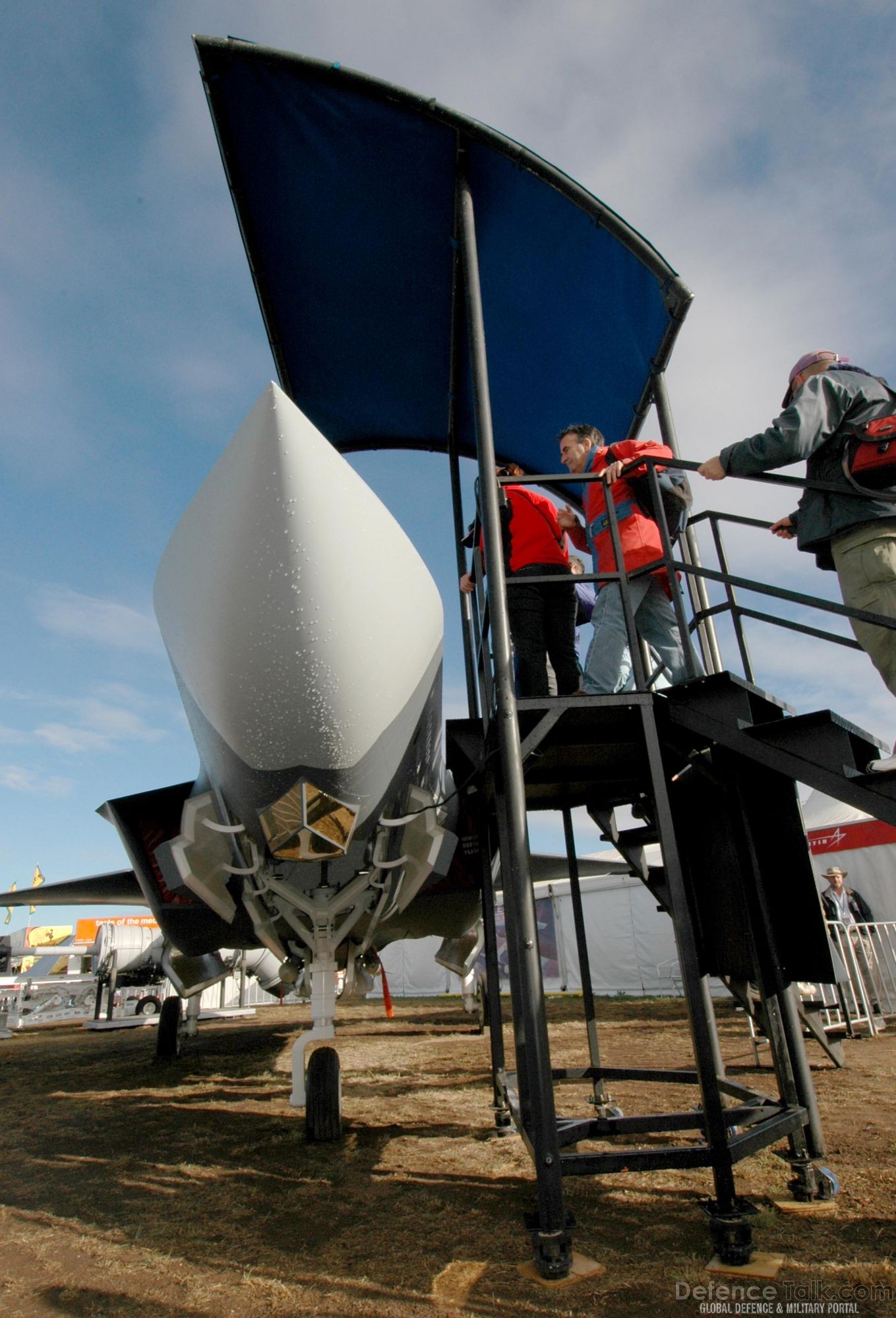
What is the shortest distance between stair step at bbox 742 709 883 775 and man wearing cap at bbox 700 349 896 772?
12 cm

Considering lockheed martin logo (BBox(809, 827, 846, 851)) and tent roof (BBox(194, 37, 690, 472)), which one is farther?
lockheed martin logo (BBox(809, 827, 846, 851))

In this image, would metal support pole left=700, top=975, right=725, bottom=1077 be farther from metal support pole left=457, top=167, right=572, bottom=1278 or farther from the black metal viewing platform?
metal support pole left=457, top=167, right=572, bottom=1278

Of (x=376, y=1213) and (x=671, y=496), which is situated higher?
(x=671, y=496)

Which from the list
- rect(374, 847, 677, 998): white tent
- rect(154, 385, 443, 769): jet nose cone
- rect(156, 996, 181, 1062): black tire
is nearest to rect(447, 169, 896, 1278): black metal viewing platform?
rect(154, 385, 443, 769): jet nose cone

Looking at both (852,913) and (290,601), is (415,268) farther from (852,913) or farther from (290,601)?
(852,913)

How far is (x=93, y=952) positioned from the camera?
1748 centimetres

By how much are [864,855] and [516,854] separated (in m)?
10.9

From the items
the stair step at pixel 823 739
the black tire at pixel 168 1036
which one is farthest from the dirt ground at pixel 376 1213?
the black tire at pixel 168 1036

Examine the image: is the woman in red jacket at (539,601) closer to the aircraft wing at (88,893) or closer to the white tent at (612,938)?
the aircraft wing at (88,893)

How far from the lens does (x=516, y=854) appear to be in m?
3.10

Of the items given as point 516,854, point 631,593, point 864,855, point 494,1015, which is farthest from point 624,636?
point 864,855

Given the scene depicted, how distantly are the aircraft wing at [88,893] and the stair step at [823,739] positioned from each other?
31.4 feet

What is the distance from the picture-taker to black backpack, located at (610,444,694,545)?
3.94 meters

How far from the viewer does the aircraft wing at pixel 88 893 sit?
A: 10555mm
